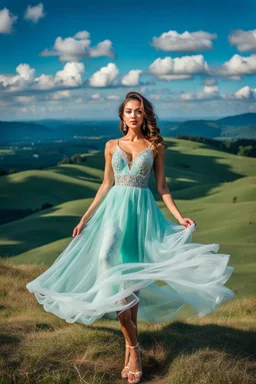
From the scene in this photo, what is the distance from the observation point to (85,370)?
5.70 meters

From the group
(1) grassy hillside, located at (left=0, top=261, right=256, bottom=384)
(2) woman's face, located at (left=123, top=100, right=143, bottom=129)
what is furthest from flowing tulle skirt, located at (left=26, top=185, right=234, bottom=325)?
(2) woman's face, located at (left=123, top=100, right=143, bottom=129)

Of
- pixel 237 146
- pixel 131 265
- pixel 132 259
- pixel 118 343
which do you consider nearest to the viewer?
pixel 131 265

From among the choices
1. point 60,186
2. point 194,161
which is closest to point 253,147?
point 194,161

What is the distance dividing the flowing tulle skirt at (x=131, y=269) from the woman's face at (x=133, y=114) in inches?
26.7

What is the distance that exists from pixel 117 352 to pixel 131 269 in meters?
1.19

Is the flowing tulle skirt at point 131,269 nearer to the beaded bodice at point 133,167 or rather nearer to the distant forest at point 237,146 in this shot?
the beaded bodice at point 133,167

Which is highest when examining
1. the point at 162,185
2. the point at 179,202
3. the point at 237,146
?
the point at 162,185

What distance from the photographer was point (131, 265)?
17.9ft

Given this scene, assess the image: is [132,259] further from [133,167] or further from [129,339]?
[133,167]

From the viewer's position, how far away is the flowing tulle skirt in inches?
211

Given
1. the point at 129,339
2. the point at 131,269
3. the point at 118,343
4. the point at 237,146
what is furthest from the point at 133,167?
the point at 237,146

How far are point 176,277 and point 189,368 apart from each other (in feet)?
2.98

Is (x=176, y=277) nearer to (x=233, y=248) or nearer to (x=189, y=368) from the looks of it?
(x=189, y=368)

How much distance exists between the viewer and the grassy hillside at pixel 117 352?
214 inches
